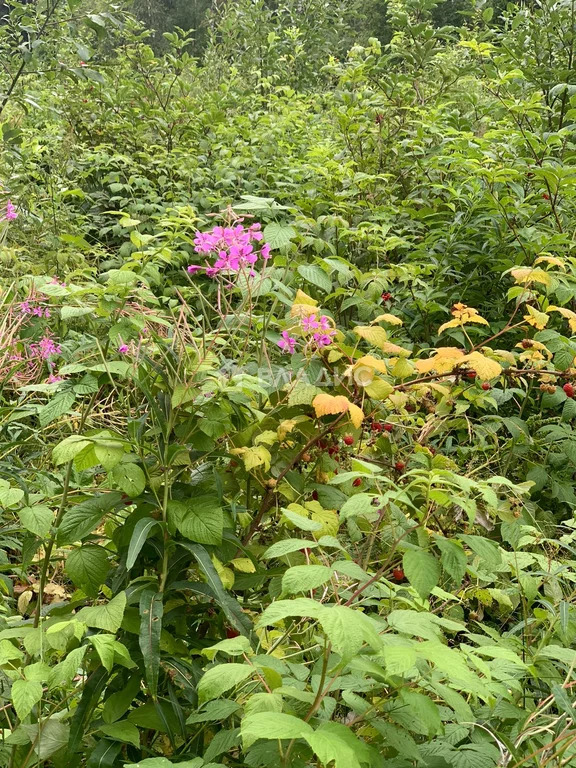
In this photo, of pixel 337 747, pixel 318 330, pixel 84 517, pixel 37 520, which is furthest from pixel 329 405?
pixel 337 747

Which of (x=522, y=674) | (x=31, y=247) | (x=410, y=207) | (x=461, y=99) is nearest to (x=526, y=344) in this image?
(x=522, y=674)

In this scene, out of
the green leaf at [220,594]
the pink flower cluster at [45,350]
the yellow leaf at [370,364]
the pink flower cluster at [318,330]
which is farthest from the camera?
the pink flower cluster at [45,350]

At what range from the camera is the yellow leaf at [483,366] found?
181 cm

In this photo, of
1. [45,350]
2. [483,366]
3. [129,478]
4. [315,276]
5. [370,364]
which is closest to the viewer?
[129,478]

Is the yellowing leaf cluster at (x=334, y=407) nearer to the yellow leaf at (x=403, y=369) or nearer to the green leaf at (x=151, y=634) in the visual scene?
the yellow leaf at (x=403, y=369)

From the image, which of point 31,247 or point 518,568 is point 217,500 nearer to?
point 518,568

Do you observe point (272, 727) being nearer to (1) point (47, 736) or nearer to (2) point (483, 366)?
(1) point (47, 736)

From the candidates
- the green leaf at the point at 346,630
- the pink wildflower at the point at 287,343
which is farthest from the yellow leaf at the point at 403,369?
the green leaf at the point at 346,630

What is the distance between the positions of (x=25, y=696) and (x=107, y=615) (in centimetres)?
18

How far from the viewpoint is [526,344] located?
2084 millimetres

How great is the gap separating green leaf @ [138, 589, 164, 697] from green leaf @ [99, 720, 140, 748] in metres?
0.07

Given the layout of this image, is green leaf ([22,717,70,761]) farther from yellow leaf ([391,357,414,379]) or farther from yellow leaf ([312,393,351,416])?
yellow leaf ([391,357,414,379])

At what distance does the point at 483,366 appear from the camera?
183 cm

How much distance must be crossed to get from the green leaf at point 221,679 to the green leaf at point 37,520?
589mm
